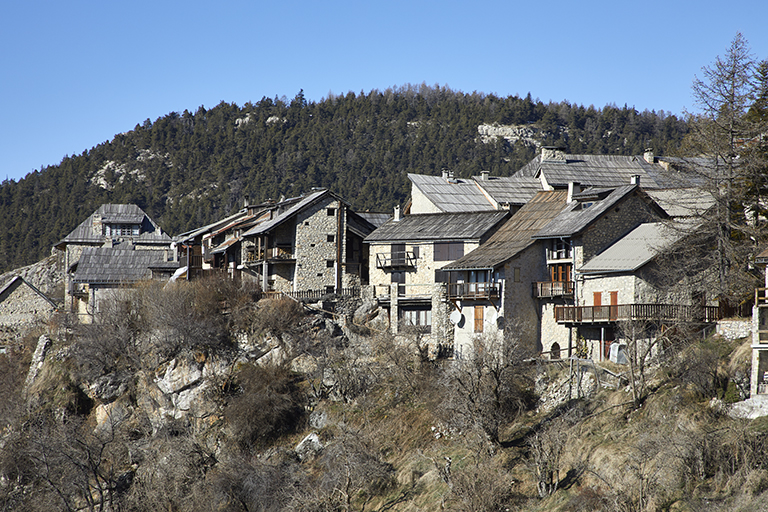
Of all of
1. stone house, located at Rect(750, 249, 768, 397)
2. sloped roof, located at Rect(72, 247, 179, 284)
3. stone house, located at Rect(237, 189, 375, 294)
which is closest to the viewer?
stone house, located at Rect(750, 249, 768, 397)

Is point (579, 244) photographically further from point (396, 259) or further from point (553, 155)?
point (553, 155)

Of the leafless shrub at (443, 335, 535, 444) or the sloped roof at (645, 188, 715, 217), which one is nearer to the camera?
the leafless shrub at (443, 335, 535, 444)

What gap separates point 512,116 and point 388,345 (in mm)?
115581

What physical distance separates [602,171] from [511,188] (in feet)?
25.4

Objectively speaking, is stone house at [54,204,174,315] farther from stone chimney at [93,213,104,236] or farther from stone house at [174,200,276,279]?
stone house at [174,200,276,279]

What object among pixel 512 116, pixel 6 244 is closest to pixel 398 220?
pixel 6 244

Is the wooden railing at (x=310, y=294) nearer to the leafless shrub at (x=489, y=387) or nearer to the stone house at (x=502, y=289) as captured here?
the stone house at (x=502, y=289)

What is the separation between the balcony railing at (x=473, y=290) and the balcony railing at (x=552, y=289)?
229 cm

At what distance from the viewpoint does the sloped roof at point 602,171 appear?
2504 inches

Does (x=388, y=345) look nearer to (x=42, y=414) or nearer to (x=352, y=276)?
(x=352, y=276)

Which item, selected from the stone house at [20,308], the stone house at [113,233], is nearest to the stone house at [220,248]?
the stone house at [20,308]

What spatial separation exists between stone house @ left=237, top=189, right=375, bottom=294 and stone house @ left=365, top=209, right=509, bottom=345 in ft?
11.7

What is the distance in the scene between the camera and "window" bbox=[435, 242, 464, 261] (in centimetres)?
5373

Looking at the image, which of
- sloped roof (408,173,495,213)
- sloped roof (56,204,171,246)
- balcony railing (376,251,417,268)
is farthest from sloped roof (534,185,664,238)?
sloped roof (56,204,171,246)
